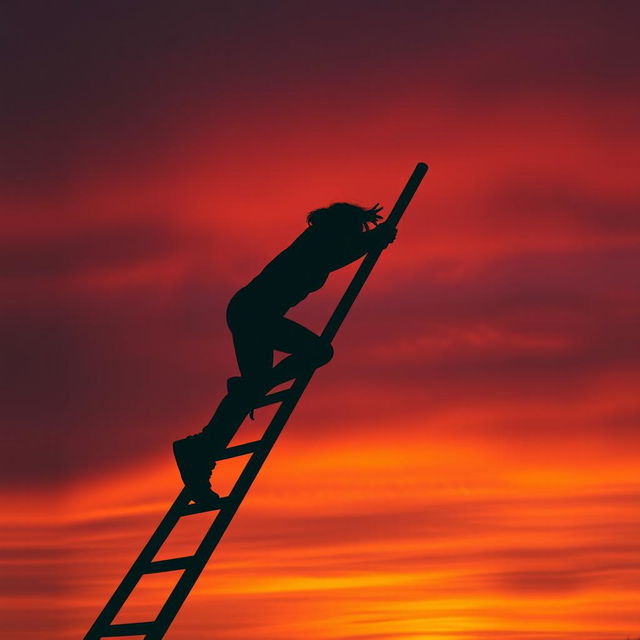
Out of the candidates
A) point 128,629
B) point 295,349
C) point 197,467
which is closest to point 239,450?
point 197,467

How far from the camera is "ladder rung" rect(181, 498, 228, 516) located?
5.92 m

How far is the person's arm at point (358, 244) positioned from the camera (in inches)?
250

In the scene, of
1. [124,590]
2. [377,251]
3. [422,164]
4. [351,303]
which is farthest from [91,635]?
[422,164]

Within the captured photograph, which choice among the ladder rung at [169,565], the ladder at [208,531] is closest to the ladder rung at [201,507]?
the ladder at [208,531]

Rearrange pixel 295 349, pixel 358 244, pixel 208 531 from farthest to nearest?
pixel 358 244 → pixel 295 349 → pixel 208 531

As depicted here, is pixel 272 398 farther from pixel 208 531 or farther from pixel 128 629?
pixel 128 629

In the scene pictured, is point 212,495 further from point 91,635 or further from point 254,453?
point 91,635

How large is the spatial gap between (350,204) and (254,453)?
1840mm

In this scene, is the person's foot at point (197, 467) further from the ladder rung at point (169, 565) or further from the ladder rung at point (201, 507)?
the ladder rung at point (169, 565)

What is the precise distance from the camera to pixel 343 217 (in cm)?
644

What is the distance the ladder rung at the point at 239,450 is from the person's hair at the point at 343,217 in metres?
1.51

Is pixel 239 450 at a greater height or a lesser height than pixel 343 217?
lesser

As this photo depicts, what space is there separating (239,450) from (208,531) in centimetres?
58

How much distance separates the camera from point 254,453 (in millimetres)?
5902
